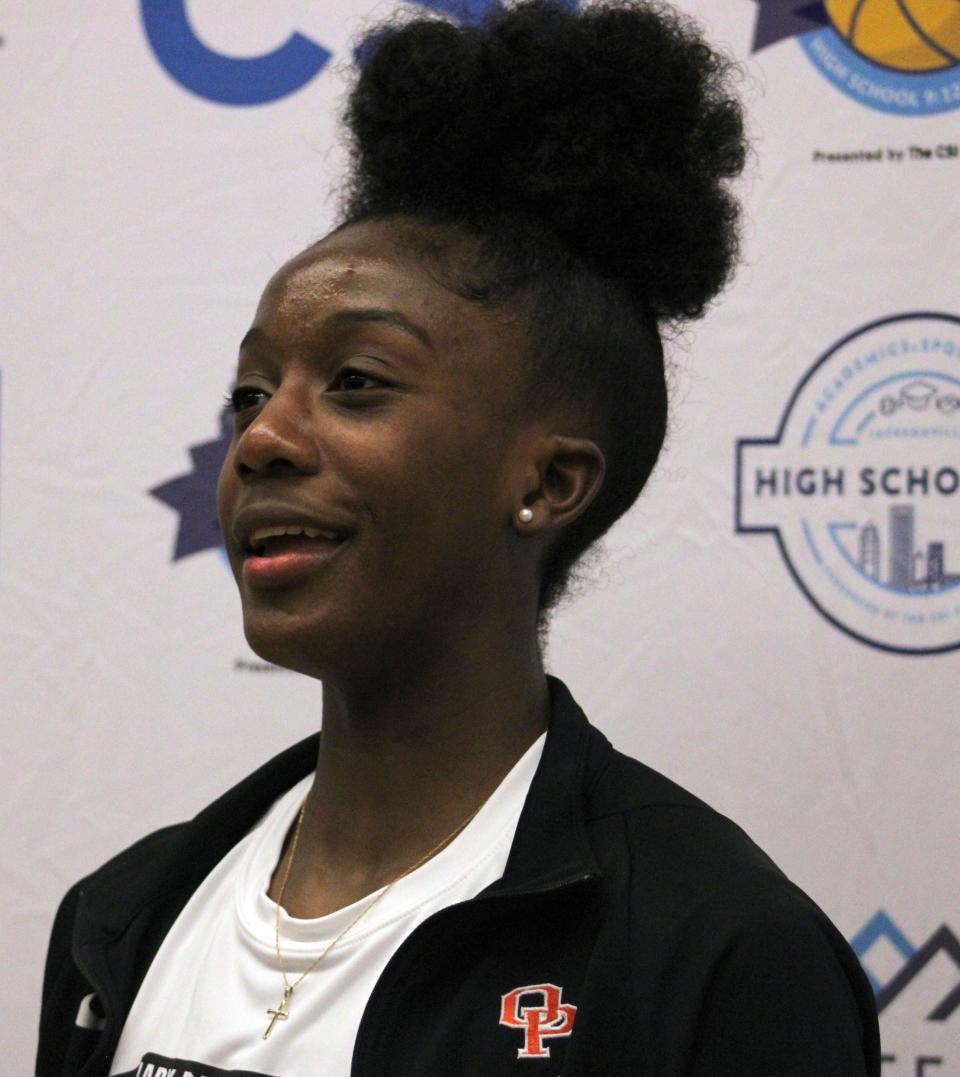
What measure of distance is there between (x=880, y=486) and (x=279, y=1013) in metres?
0.74

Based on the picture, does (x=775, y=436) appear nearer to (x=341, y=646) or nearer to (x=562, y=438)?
(x=562, y=438)

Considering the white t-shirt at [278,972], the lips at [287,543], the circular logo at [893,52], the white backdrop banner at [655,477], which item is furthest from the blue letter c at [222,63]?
the white t-shirt at [278,972]

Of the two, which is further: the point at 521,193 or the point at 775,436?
the point at 775,436

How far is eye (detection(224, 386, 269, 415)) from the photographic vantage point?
37.9 inches

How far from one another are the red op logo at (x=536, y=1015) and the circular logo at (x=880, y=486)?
0.63 m

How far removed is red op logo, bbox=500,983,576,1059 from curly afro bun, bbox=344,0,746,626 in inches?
12.1

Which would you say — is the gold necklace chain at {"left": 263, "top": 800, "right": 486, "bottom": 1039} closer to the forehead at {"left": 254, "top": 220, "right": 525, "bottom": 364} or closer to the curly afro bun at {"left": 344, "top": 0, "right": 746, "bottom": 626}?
the curly afro bun at {"left": 344, "top": 0, "right": 746, "bottom": 626}

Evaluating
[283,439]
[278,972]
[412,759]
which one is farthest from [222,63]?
[278,972]

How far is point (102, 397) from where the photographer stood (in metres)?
1.48

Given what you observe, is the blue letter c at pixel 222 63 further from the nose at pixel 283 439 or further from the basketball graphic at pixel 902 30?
the nose at pixel 283 439

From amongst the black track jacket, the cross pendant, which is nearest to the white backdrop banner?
the black track jacket

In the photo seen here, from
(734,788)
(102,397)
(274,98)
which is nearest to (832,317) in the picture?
(734,788)

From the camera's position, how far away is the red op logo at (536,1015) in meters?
0.77

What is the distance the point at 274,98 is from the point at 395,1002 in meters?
0.99
